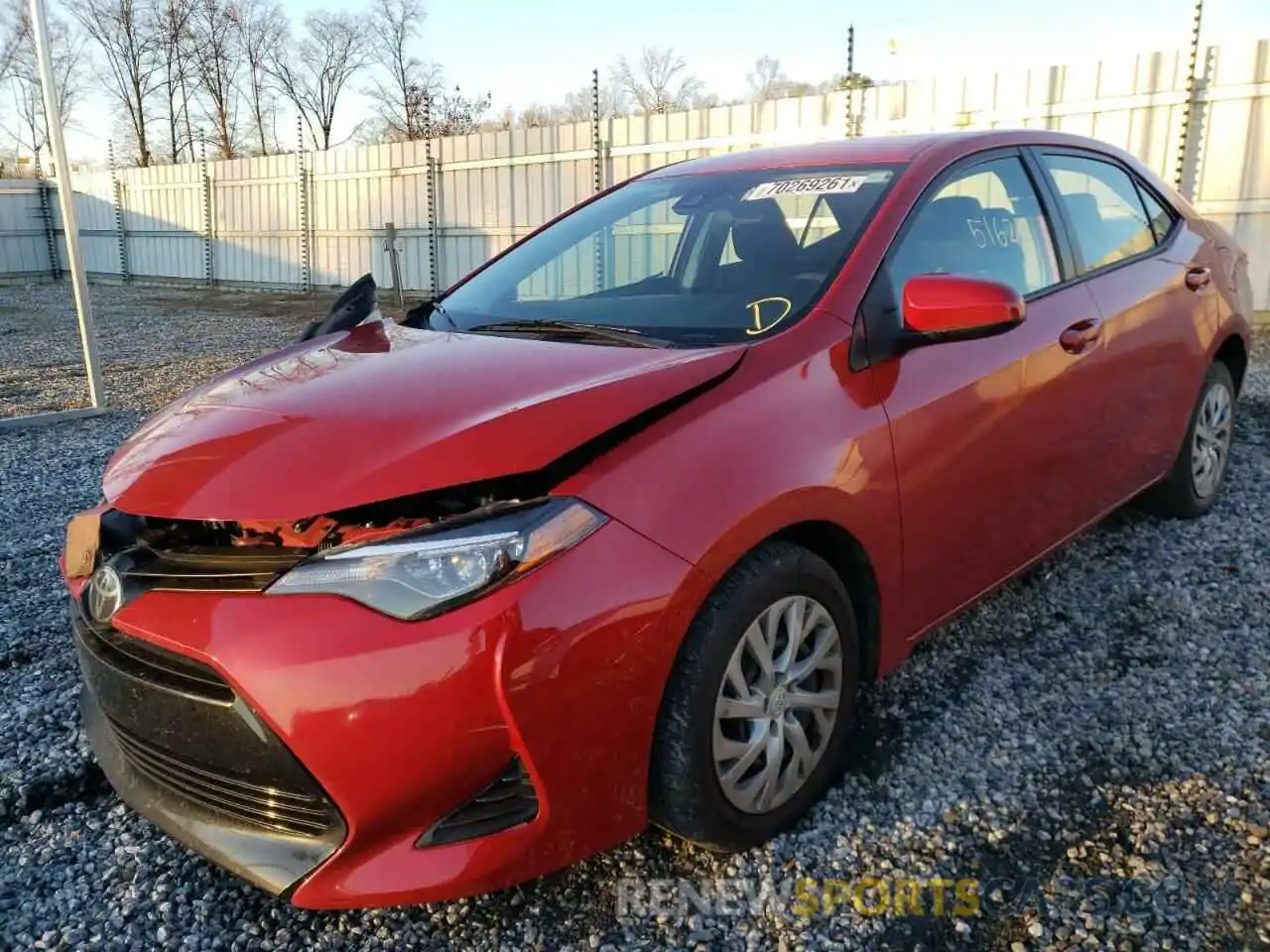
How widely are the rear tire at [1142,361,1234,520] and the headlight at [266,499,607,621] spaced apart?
129 inches

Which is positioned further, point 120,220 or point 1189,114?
point 120,220

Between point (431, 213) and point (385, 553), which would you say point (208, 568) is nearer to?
point (385, 553)

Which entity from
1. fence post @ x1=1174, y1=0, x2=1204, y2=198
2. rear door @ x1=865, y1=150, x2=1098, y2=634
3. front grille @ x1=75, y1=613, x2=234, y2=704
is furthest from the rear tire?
fence post @ x1=1174, y1=0, x2=1204, y2=198

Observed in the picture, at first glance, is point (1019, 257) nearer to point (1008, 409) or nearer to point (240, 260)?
point (1008, 409)

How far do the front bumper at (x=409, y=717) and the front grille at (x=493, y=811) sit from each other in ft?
0.03

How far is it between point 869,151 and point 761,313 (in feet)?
2.87

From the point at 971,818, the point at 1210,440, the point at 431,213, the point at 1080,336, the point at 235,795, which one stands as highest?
the point at 431,213

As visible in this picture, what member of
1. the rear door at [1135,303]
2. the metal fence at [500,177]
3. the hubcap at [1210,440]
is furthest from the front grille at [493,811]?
the metal fence at [500,177]

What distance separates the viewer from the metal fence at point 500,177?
29.8 feet

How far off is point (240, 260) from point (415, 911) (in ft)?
66.4

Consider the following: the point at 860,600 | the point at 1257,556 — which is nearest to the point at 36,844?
the point at 860,600

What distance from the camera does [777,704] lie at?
2.18 meters

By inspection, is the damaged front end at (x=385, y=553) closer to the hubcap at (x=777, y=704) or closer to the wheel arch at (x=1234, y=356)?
the hubcap at (x=777, y=704)

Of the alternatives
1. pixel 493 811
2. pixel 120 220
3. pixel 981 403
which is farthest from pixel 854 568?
pixel 120 220
